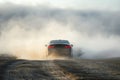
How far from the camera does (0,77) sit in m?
19.5

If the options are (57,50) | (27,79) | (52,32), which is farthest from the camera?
(52,32)

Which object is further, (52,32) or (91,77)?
(52,32)

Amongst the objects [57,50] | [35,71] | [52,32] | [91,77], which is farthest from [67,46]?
[52,32]

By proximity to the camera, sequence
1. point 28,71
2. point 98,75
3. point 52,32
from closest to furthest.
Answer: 1. point 98,75
2. point 28,71
3. point 52,32

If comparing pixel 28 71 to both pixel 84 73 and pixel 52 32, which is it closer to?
pixel 84 73

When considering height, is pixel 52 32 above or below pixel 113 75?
above

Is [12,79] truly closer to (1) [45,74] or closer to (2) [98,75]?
(1) [45,74]

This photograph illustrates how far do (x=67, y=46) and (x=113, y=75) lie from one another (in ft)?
68.0

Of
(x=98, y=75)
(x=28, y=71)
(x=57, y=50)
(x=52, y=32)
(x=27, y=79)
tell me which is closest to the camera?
(x=27, y=79)

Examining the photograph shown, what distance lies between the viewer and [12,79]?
61.2ft

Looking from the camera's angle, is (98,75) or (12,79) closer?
(12,79)

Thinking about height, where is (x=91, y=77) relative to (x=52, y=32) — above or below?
below

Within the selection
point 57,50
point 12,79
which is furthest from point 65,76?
point 57,50

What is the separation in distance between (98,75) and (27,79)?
3294mm
